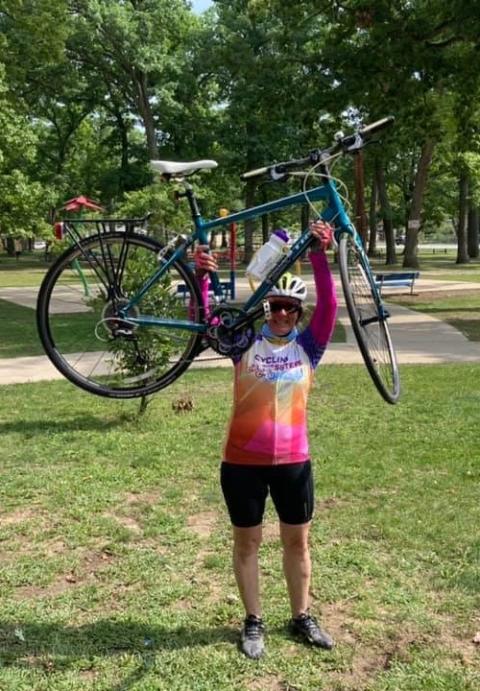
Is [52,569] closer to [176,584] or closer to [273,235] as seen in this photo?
[176,584]

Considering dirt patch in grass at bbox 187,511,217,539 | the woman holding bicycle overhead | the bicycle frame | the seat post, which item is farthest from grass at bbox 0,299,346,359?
the woman holding bicycle overhead

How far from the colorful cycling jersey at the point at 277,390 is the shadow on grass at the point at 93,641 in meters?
0.90

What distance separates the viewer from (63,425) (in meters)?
7.11

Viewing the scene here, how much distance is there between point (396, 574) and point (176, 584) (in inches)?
47.2

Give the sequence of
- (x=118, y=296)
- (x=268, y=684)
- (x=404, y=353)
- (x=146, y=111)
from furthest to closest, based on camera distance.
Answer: (x=146, y=111) < (x=404, y=353) < (x=118, y=296) < (x=268, y=684)

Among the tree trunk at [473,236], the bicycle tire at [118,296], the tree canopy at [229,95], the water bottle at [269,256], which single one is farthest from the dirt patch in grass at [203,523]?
the tree trunk at [473,236]

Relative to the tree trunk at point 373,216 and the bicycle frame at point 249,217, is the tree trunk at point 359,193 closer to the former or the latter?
the bicycle frame at point 249,217

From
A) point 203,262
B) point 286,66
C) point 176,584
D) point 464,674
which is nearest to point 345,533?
point 176,584

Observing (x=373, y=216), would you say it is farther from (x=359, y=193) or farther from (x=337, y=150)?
→ (x=337, y=150)

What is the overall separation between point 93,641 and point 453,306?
49.7 ft

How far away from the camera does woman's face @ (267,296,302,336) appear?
3334 millimetres

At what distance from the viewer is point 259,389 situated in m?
3.31

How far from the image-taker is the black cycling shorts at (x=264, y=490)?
3330 mm

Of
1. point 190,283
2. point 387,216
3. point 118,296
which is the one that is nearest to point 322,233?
point 190,283
